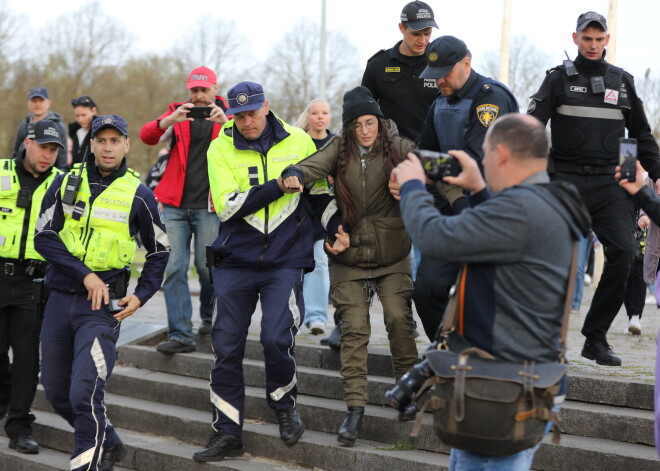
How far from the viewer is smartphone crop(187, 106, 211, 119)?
7695mm

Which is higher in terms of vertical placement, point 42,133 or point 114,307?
point 42,133

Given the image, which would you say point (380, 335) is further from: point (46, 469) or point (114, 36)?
point (114, 36)

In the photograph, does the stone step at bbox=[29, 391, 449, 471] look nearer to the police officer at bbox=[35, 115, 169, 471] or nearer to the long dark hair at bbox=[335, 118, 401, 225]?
the police officer at bbox=[35, 115, 169, 471]

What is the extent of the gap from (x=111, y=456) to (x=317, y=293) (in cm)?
285

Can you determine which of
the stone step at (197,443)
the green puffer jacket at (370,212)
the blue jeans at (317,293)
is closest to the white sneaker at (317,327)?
the blue jeans at (317,293)

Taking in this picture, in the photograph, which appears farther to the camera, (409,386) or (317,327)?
(317,327)

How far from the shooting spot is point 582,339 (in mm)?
8086

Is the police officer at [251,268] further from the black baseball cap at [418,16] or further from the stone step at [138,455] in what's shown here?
the black baseball cap at [418,16]

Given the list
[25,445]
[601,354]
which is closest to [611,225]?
[601,354]

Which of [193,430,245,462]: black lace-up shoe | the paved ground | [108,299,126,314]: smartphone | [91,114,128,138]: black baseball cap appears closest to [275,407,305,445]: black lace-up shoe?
[193,430,245,462]: black lace-up shoe

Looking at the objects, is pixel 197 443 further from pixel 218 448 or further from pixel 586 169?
pixel 586 169

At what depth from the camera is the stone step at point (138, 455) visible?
20.7 ft

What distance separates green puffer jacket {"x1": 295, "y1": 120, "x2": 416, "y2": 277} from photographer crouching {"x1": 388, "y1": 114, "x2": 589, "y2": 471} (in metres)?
2.40

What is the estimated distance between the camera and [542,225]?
3.47 metres
